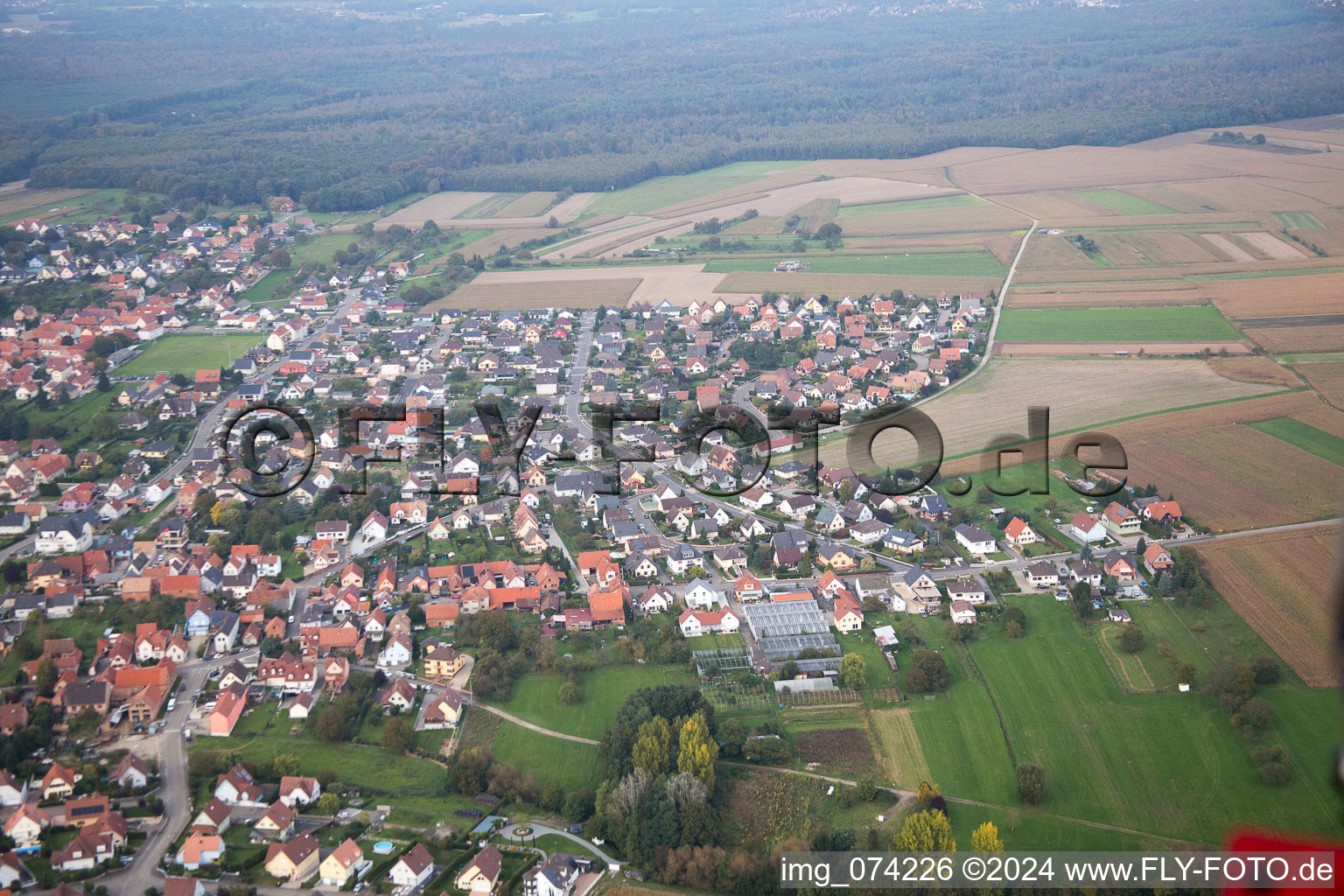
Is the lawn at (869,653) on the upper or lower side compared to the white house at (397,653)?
lower

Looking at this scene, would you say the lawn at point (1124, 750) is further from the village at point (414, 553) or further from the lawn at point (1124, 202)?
the lawn at point (1124, 202)

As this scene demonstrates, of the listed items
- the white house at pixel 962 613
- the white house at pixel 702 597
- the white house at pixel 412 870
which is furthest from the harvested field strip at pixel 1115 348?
the white house at pixel 412 870

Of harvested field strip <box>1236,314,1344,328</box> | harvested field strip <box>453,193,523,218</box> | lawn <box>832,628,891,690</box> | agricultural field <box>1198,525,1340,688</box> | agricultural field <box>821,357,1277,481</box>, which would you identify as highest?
harvested field strip <box>453,193,523,218</box>

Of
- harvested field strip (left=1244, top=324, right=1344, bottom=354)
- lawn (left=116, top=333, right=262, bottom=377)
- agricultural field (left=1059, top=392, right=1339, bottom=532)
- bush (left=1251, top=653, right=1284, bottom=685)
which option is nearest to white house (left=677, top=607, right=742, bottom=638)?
bush (left=1251, top=653, right=1284, bottom=685)

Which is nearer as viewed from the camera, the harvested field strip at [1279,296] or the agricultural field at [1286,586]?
the agricultural field at [1286,586]

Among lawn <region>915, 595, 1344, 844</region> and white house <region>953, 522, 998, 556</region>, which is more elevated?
white house <region>953, 522, 998, 556</region>

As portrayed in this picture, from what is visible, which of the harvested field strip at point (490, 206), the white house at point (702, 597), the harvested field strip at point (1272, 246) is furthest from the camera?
the harvested field strip at point (490, 206)

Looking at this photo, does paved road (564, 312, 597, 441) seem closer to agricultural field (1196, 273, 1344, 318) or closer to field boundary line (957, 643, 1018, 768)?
field boundary line (957, 643, 1018, 768)

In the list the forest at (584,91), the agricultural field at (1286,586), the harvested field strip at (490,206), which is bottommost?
the agricultural field at (1286,586)
